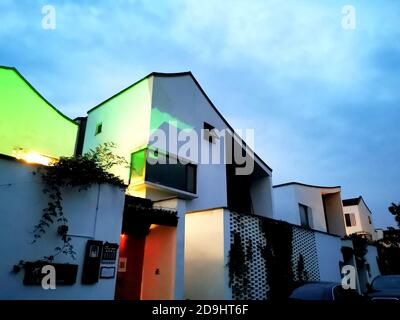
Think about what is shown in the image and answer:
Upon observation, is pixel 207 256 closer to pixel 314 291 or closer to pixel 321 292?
pixel 314 291

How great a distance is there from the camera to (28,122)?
1188cm

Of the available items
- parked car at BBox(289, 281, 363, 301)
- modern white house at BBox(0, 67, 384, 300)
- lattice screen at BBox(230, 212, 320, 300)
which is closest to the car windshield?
parked car at BBox(289, 281, 363, 301)

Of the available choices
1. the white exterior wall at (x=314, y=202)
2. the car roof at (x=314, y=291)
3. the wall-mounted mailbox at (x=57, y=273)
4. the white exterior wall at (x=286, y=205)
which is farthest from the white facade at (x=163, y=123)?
the white exterior wall at (x=314, y=202)

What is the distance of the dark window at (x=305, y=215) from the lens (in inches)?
827

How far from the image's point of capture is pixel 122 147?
43.9ft

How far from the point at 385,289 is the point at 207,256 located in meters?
5.72

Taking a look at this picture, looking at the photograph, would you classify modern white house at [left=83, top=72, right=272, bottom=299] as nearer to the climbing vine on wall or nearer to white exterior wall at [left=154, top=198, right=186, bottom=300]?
white exterior wall at [left=154, top=198, right=186, bottom=300]

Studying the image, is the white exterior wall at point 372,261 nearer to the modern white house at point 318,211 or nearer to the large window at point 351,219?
the modern white house at point 318,211

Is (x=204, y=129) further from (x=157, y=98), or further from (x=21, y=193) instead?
(x=21, y=193)

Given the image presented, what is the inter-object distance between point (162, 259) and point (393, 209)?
2450cm

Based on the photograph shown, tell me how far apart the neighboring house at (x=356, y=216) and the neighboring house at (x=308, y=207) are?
41.0ft

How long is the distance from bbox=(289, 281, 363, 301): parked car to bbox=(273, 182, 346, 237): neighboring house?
13109 mm

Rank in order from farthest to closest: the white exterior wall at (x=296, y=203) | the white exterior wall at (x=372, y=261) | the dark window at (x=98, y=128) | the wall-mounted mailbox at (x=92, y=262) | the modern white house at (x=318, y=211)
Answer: the white exterior wall at (x=296, y=203) → the white exterior wall at (x=372, y=261) → the modern white house at (x=318, y=211) → the dark window at (x=98, y=128) → the wall-mounted mailbox at (x=92, y=262)

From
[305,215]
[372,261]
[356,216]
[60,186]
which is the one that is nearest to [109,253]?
[60,186]
